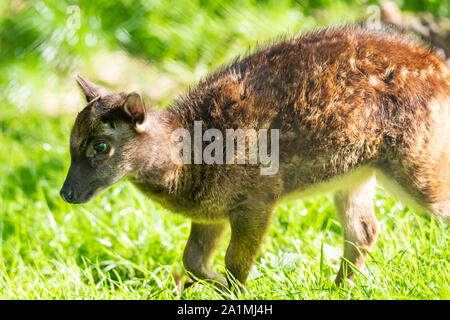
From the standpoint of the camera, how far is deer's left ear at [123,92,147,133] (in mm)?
4730

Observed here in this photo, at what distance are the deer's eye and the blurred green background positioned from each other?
100cm

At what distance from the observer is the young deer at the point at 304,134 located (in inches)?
195

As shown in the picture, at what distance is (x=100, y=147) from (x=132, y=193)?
198 cm

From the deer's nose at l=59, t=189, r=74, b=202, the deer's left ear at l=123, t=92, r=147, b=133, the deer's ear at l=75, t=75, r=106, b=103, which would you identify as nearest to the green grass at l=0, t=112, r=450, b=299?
the deer's nose at l=59, t=189, r=74, b=202

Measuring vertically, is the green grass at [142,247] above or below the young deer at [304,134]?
below

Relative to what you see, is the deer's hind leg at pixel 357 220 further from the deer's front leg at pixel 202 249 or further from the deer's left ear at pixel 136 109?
the deer's left ear at pixel 136 109

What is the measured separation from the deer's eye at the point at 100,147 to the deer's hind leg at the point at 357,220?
191 cm

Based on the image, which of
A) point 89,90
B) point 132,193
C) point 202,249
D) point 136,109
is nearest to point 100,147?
point 136,109

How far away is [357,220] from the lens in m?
5.56

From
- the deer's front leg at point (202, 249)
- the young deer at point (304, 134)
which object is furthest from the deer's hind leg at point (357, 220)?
the deer's front leg at point (202, 249)

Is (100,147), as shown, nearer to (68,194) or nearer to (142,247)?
(68,194)

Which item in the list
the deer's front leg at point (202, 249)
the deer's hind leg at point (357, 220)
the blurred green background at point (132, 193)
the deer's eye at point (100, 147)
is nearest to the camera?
the deer's eye at point (100, 147)

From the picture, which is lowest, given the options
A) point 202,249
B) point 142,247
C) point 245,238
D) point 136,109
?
point 142,247
